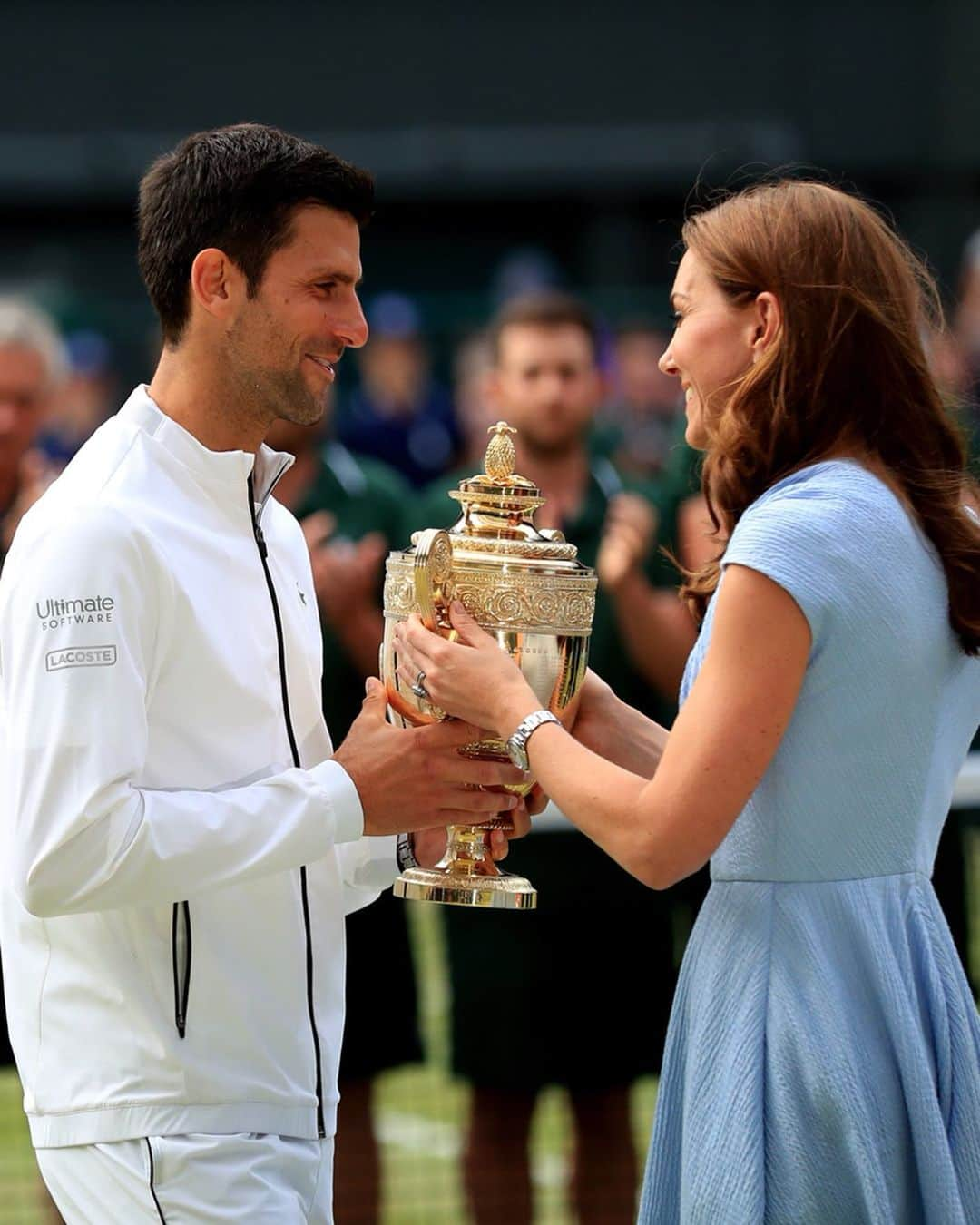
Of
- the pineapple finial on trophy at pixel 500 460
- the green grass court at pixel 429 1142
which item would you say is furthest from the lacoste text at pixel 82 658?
the green grass court at pixel 429 1142

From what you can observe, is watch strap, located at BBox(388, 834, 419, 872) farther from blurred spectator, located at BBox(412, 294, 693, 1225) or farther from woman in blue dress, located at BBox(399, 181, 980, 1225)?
blurred spectator, located at BBox(412, 294, 693, 1225)

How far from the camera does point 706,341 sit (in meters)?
A: 2.50

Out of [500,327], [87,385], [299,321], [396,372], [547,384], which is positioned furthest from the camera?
[396,372]

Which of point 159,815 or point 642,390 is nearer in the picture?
point 159,815

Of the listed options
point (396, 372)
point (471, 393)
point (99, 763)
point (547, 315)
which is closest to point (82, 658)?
point (99, 763)

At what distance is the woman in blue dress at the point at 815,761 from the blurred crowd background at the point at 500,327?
1.08 ft

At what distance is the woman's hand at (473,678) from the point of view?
98.7 inches

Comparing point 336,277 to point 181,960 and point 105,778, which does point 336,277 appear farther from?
point 181,960

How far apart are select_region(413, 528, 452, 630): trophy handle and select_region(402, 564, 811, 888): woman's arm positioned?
354mm

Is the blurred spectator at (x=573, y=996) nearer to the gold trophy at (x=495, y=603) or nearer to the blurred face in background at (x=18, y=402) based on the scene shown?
the blurred face in background at (x=18, y=402)

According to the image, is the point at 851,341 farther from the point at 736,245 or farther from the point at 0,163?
the point at 0,163

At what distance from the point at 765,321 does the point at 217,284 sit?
0.74 meters

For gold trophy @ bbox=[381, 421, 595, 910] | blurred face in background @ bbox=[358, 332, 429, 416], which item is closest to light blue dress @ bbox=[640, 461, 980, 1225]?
gold trophy @ bbox=[381, 421, 595, 910]

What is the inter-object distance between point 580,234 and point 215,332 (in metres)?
12.6
